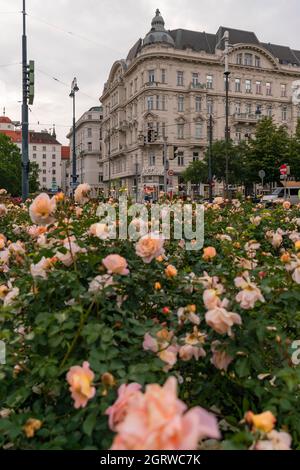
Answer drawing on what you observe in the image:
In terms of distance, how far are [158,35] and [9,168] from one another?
27.1 meters

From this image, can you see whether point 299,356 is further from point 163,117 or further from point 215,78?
point 215,78

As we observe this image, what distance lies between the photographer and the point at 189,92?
6400cm

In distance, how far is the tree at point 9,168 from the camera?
56812 mm

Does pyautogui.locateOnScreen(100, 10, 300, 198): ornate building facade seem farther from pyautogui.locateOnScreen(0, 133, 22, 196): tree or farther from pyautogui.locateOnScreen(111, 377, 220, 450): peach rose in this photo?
pyautogui.locateOnScreen(111, 377, 220, 450): peach rose

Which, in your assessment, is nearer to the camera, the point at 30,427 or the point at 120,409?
the point at 120,409

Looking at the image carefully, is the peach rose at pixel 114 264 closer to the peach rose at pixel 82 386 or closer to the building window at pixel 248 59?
the peach rose at pixel 82 386

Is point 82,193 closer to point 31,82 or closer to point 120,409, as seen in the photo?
point 120,409

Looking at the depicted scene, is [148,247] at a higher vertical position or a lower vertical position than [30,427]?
higher

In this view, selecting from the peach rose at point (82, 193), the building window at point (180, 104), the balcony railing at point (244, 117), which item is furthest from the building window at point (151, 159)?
the peach rose at point (82, 193)

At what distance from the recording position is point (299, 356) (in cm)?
225

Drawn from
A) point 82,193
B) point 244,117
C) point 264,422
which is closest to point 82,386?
point 264,422

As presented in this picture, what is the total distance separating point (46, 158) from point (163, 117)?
90.2m

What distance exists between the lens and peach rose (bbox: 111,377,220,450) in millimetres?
896
